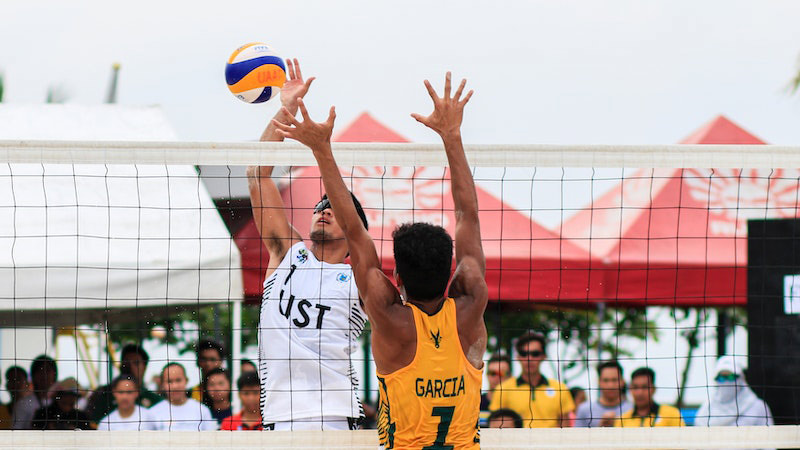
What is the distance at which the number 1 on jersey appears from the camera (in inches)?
138

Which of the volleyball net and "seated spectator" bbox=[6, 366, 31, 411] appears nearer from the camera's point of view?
the volleyball net

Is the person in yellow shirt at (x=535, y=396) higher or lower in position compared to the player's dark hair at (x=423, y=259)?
lower

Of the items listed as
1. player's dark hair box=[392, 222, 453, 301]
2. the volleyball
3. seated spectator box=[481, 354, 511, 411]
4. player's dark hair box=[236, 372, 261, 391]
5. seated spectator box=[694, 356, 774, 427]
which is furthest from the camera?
seated spectator box=[481, 354, 511, 411]

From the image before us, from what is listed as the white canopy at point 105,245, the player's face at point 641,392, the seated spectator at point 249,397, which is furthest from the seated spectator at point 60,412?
the player's face at point 641,392

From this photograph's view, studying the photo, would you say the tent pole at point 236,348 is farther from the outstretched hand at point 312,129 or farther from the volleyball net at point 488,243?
the outstretched hand at point 312,129

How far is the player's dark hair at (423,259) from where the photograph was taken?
11.4ft

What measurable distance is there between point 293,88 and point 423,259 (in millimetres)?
1639

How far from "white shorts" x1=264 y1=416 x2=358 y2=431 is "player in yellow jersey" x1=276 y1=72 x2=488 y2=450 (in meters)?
1.08

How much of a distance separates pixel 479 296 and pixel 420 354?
0.36 meters

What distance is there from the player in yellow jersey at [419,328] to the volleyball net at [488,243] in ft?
3.23

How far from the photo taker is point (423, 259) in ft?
11.4

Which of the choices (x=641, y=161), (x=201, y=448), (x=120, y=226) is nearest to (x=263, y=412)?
(x=201, y=448)

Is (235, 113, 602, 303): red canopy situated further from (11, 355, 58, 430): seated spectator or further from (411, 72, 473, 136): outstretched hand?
(411, 72, 473, 136): outstretched hand

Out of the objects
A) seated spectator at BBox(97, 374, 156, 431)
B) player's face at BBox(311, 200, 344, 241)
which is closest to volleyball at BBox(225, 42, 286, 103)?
player's face at BBox(311, 200, 344, 241)
